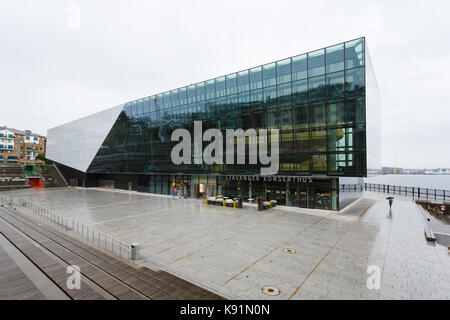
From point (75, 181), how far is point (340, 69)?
57873 mm

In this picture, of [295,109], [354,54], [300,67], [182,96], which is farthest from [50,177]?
[354,54]

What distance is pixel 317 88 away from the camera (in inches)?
857

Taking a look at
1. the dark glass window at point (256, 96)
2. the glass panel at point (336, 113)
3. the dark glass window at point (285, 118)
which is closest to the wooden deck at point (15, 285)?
the dark glass window at point (285, 118)

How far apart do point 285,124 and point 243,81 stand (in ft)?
25.3

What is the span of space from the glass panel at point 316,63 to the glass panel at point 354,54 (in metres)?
2.09

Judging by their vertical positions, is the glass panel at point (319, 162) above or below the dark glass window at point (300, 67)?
below

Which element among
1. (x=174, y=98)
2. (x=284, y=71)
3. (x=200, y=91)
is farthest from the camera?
(x=174, y=98)

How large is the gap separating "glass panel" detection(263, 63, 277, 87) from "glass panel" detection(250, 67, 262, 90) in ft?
2.00

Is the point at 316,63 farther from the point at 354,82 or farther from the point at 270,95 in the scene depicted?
the point at 270,95

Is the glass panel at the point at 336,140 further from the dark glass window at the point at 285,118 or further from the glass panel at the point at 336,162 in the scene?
the dark glass window at the point at 285,118

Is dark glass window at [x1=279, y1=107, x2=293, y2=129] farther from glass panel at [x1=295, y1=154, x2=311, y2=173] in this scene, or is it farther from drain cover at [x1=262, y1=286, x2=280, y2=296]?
drain cover at [x1=262, y1=286, x2=280, y2=296]

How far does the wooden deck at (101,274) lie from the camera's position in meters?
7.27

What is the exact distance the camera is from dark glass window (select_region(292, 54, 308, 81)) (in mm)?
22391
